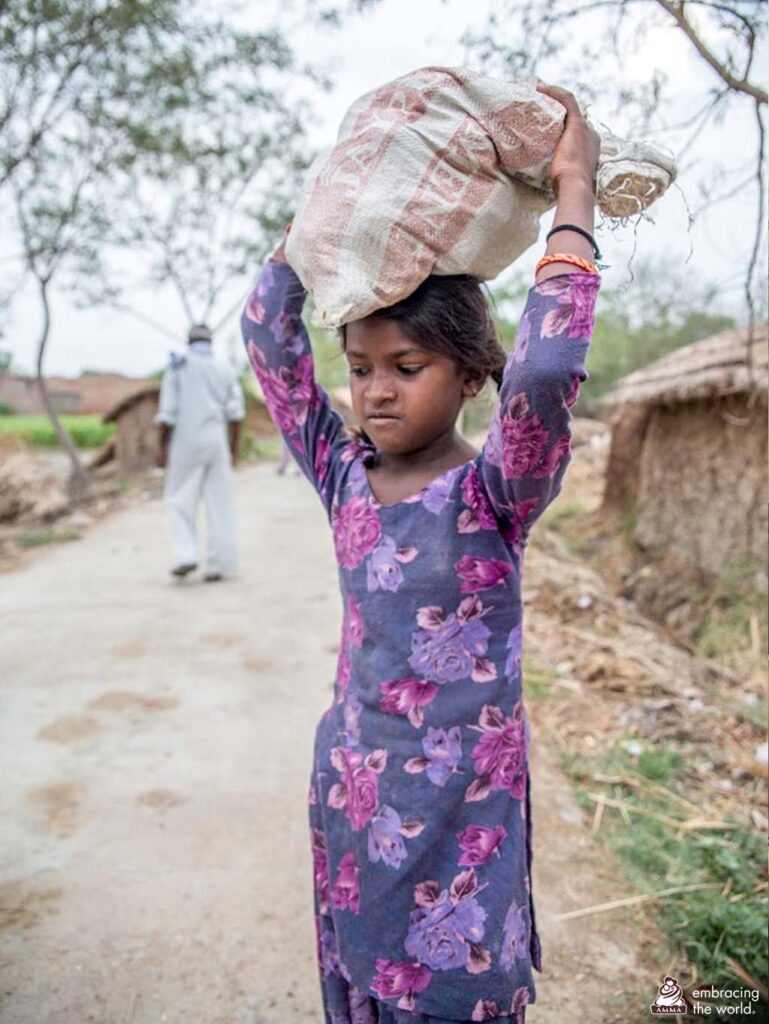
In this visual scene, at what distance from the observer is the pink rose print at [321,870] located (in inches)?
56.0

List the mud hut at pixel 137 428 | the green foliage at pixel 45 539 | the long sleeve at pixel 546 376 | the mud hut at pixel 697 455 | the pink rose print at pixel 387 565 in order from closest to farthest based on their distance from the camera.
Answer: the long sleeve at pixel 546 376
the pink rose print at pixel 387 565
the mud hut at pixel 697 455
the green foliage at pixel 45 539
the mud hut at pixel 137 428

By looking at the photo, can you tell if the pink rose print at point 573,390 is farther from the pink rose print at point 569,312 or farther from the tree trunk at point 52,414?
the tree trunk at point 52,414

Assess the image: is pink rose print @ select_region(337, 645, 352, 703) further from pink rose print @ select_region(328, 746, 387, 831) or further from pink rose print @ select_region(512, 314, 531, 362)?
pink rose print @ select_region(512, 314, 531, 362)

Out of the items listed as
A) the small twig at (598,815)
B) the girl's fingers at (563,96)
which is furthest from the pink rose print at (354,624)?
the small twig at (598,815)

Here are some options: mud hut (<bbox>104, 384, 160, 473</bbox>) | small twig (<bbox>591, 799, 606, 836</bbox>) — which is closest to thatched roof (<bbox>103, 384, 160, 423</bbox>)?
mud hut (<bbox>104, 384, 160, 473</bbox>)

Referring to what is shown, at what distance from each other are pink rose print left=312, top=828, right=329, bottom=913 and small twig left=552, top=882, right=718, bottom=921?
107cm

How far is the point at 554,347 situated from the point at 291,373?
58 cm

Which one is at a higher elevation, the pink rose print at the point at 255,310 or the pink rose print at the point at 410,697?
the pink rose print at the point at 255,310

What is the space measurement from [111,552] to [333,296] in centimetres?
656

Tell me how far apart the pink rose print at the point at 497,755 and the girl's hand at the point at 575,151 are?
73 cm

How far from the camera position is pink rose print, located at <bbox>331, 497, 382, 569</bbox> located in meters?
1.32

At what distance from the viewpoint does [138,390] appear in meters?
15.7

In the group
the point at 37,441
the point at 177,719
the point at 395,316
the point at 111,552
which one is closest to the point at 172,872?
the point at 177,719

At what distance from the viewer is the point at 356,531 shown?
135 centimetres
